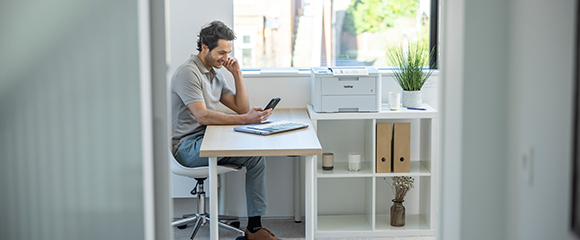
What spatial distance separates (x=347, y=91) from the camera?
10.5 ft

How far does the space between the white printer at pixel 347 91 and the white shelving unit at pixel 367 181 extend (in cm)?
5

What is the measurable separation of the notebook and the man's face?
1.58ft

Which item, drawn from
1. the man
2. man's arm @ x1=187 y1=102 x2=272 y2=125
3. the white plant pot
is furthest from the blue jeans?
the white plant pot

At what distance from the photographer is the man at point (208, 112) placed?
10.0 feet

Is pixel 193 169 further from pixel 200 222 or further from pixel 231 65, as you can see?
pixel 231 65

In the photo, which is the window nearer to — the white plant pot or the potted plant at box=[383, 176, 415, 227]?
the white plant pot

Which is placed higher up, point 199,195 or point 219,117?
point 219,117

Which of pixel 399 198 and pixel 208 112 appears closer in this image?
pixel 208 112

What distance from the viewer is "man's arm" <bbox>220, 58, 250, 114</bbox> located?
10.7ft

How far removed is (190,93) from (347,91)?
3.01 ft
